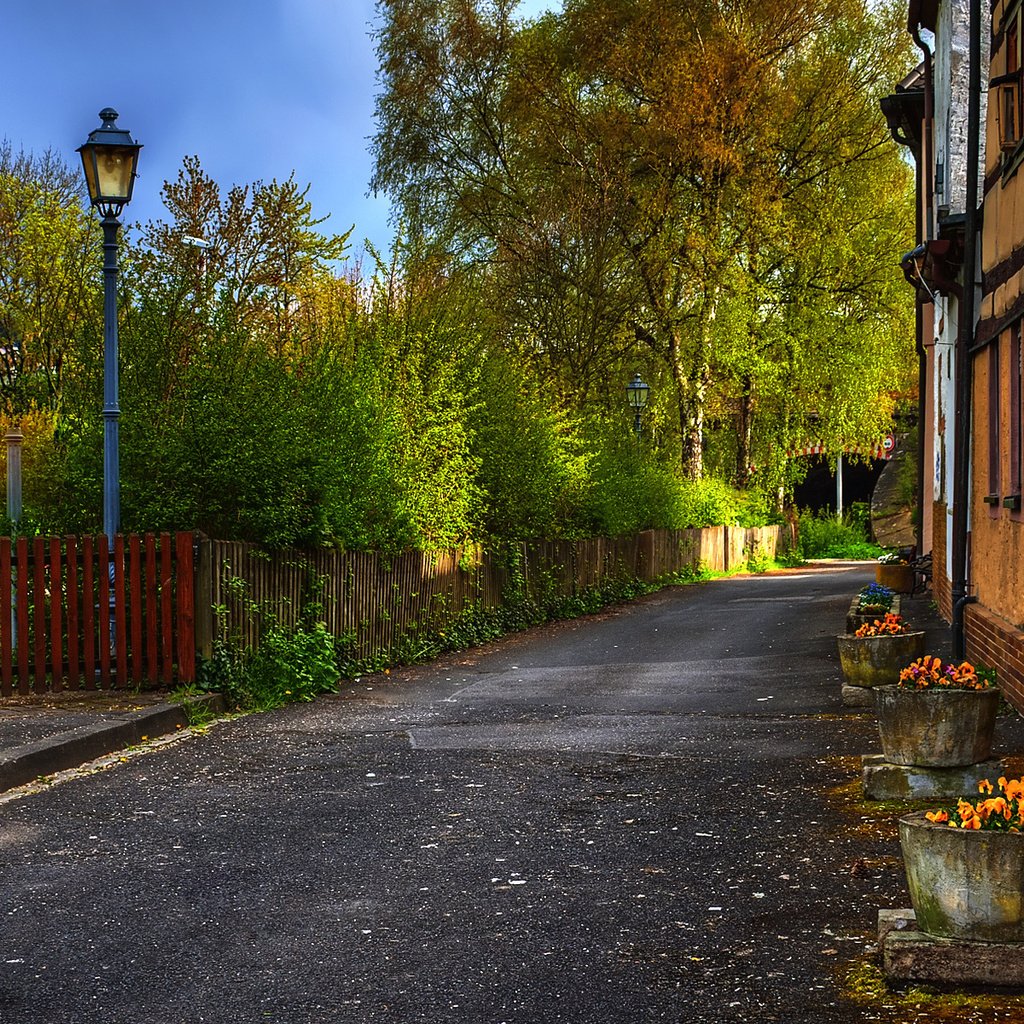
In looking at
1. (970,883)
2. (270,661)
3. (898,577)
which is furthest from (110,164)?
(898,577)

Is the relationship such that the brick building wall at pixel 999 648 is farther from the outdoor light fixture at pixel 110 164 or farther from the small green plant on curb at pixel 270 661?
the outdoor light fixture at pixel 110 164

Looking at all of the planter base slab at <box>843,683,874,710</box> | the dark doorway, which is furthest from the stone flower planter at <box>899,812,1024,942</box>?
the dark doorway

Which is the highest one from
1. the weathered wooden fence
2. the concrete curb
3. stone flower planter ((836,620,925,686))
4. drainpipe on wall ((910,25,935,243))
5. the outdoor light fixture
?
drainpipe on wall ((910,25,935,243))

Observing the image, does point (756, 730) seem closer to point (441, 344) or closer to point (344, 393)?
point (344, 393)

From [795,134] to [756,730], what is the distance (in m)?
28.9

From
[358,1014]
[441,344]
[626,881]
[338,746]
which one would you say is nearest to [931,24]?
[441,344]

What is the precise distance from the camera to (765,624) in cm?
2086

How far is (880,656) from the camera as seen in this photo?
11.5 metres

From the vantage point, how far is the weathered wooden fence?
41.4 feet

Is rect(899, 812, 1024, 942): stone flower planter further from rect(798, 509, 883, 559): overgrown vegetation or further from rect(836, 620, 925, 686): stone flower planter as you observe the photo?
rect(798, 509, 883, 559): overgrown vegetation

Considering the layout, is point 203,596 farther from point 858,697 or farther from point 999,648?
point 999,648

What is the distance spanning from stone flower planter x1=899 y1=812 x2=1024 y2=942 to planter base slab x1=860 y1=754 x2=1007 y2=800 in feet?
8.50

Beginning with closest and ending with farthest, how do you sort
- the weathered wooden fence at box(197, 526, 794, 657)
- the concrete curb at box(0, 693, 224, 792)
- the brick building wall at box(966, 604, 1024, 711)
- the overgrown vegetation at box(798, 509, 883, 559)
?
the concrete curb at box(0, 693, 224, 792) → the brick building wall at box(966, 604, 1024, 711) → the weathered wooden fence at box(197, 526, 794, 657) → the overgrown vegetation at box(798, 509, 883, 559)

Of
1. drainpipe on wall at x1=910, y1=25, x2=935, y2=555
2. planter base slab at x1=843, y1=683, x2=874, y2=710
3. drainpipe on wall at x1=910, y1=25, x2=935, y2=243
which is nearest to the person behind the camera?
planter base slab at x1=843, y1=683, x2=874, y2=710
